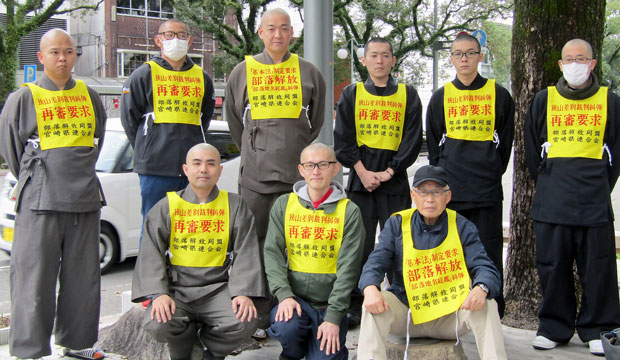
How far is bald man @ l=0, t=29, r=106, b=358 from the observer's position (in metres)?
4.04

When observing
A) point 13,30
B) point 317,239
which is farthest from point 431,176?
point 13,30

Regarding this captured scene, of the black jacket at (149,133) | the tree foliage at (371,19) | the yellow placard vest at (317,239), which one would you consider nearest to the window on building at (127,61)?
the tree foliage at (371,19)

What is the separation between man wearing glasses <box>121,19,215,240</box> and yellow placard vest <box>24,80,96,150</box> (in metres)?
0.39

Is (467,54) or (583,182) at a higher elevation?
(467,54)

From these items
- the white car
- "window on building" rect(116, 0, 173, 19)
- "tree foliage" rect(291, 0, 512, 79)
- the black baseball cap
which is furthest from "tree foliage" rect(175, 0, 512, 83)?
the black baseball cap

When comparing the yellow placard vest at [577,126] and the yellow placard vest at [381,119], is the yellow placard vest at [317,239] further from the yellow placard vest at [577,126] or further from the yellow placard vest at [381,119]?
the yellow placard vest at [577,126]

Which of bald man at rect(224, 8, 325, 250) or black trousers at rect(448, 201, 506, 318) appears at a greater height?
bald man at rect(224, 8, 325, 250)

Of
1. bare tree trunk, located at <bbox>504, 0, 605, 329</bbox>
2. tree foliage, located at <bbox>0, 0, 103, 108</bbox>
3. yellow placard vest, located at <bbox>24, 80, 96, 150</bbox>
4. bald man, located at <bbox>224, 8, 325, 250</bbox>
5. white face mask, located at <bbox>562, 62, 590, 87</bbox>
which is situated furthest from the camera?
tree foliage, located at <bbox>0, 0, 103, 108</bbox>

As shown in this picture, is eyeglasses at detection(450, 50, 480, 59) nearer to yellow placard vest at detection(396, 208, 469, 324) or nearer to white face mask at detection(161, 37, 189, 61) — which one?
yellow placard vest at detection(396, 208, 469, 324)

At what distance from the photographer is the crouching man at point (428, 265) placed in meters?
3.61

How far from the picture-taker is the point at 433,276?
12.1 feet

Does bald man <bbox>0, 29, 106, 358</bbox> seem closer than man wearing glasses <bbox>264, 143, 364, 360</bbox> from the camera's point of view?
No

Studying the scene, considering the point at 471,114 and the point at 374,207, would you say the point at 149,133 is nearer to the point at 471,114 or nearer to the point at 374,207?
the point at 374,207

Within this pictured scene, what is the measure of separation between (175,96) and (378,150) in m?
1.47
